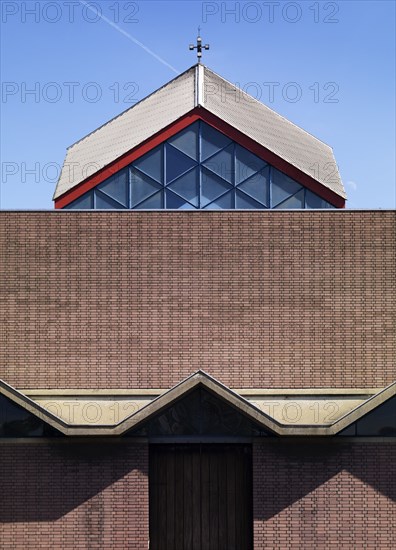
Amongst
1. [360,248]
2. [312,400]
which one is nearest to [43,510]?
[312,400]

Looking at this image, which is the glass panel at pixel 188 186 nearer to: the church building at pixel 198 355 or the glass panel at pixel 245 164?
the church building at pixel 198 355

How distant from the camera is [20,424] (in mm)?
17000

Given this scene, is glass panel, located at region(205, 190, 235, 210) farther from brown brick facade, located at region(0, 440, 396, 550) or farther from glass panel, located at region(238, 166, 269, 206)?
brown brick facade, located at region(0, 440, 396, 550)

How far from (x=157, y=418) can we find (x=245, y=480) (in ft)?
8.18

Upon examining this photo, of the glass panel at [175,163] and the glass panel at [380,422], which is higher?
the glass panel at [175,163]

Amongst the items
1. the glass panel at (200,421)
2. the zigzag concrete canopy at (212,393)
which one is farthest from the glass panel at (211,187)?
the glass panel at (200,421)

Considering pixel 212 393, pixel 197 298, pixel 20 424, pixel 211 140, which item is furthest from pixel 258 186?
pixel 20 424

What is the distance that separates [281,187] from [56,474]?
31.0ft

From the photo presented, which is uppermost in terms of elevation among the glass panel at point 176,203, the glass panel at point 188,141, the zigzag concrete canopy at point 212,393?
the glass panel at point 188,141

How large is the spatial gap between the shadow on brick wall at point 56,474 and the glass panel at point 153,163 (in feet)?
24.9

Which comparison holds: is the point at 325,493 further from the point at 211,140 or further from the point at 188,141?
the point at 188,141

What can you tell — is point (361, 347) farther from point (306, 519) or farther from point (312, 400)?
point (306, 519)

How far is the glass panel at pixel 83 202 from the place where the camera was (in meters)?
21.2

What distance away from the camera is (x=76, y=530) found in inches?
667
